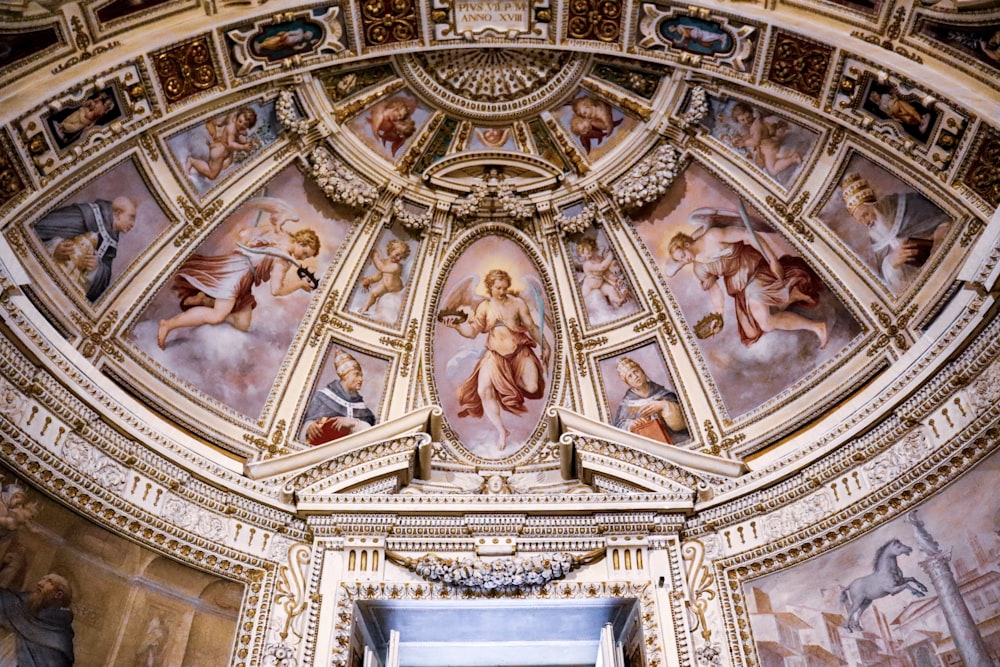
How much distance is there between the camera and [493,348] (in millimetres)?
13219

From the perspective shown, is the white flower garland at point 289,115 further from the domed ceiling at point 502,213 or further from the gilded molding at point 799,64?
the gilded molding at point 799,64

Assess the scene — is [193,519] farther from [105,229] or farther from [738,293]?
[738,293]

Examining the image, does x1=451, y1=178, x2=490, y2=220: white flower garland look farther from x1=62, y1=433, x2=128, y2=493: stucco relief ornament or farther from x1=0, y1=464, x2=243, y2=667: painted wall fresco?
x1=0, y1=464, x2=243, y2=667: painted wall fresco

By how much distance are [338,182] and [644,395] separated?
5611 mm

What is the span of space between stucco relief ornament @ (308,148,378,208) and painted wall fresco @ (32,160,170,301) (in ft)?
7.55

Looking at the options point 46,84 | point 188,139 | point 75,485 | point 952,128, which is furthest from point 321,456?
point 952,128

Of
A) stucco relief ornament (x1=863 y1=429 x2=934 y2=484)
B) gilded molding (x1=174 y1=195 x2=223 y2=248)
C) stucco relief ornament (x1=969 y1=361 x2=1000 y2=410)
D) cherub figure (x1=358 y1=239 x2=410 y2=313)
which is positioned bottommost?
stucco relief ornament (x1=863 y1=429 x2=934 y2=484)

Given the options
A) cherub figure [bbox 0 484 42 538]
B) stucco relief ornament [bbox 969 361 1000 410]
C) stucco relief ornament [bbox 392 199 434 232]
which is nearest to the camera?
cherub figure [bbox 0 484 42 538]

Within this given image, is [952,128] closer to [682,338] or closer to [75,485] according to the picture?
[682,338]

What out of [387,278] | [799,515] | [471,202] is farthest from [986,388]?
[387,278]

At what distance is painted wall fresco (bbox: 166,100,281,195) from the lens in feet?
36.8

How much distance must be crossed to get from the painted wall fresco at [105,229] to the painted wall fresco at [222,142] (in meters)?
0.71

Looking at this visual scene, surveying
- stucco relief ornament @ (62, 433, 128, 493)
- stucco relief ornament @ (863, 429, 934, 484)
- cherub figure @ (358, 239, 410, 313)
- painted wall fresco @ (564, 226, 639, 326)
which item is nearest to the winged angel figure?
painted wall fresco @ (564, 226, 639, 326)

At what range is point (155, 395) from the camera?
10.7 metres
